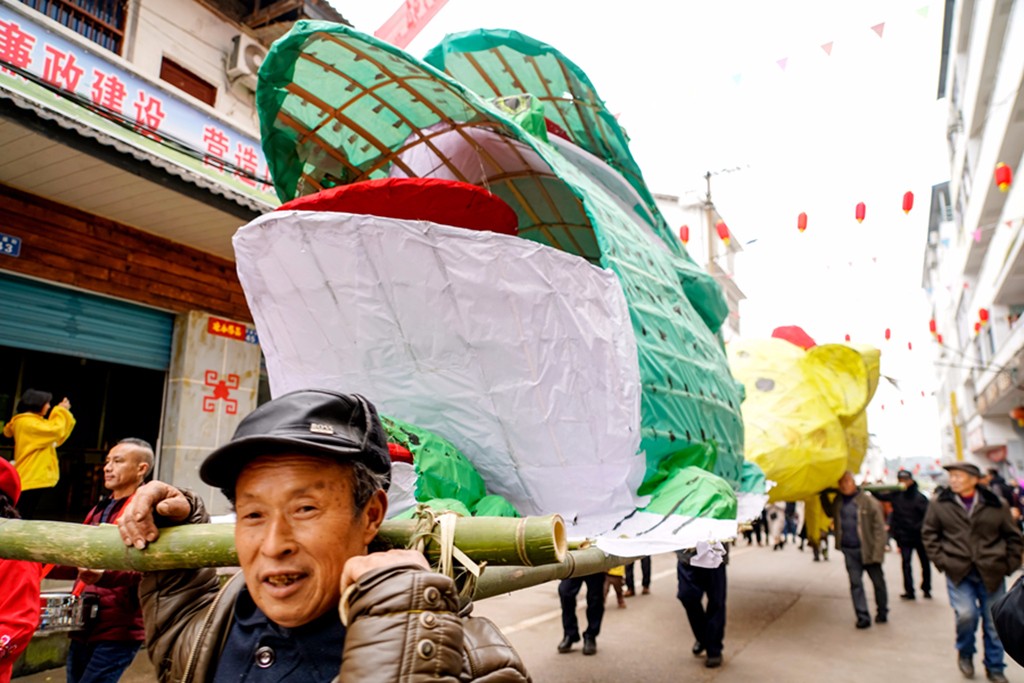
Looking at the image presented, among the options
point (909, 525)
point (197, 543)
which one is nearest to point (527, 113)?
point (197, 543)

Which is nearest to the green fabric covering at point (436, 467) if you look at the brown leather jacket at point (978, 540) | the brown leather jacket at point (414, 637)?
the brown leather jacket at point (414, 637)

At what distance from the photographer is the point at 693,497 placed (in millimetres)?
3129

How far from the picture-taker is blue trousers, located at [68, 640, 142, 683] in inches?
113

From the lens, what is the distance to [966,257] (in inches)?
846

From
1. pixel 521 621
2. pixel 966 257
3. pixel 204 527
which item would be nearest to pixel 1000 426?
pixel 966 257

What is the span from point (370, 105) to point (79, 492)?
645cm

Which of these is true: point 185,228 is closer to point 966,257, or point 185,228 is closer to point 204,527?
point 204,527

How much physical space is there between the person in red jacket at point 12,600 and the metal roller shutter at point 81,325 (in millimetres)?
4320

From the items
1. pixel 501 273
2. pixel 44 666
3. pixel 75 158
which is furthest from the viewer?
pixel 75 158

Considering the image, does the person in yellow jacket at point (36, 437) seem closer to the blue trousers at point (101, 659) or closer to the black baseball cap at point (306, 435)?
the blue trousers at point (101, 659)

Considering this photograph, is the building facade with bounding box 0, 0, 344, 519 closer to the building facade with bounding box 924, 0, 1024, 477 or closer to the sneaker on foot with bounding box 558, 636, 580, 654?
the sneaker on foot with bounding box 558, 636, 580, 654

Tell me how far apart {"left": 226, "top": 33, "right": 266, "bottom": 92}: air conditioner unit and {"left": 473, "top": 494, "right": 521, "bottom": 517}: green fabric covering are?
7423 millimetres

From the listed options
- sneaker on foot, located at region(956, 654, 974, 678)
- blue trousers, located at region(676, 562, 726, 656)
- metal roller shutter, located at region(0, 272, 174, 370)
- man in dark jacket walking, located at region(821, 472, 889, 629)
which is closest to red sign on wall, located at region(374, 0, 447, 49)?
metal roller shutter, located at region(0, 272, 174, 370)

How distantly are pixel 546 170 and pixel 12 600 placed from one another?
3268mm
